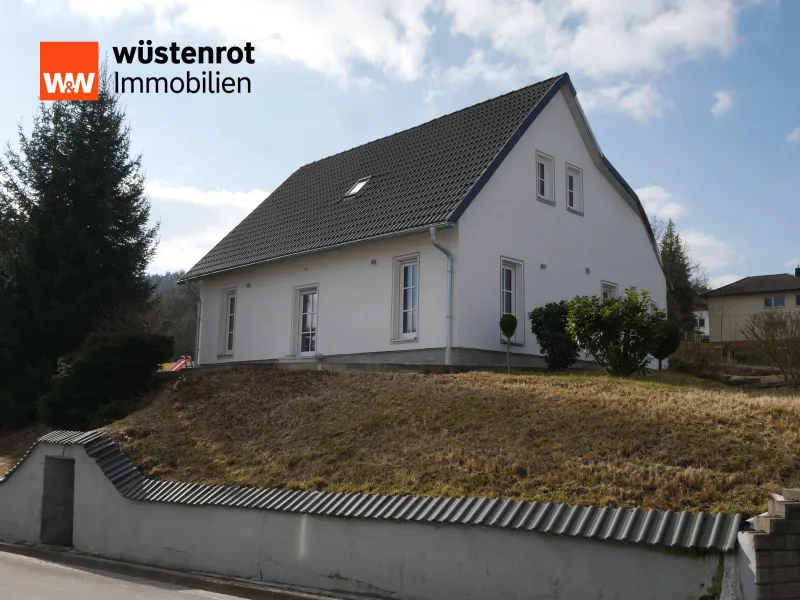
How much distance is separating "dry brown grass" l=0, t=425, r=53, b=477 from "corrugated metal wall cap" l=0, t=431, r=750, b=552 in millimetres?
7154

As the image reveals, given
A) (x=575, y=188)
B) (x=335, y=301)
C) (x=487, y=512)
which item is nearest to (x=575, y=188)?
(x=575, y=188)

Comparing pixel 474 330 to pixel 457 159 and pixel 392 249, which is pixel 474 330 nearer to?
pixel 392 249

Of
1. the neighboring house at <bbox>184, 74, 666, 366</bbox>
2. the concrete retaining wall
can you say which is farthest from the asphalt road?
the neighboring house at <bbox>184, 74, 666, 366</bbox>

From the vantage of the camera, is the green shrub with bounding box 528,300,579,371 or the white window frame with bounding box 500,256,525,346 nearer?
the green shrub with bounding box 528,300,579,371

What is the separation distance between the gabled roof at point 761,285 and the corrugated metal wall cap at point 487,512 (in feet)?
153

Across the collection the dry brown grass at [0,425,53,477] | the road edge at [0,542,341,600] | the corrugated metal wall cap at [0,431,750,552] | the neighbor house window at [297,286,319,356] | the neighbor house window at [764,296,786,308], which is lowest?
the road edge at [0,542,341,600]

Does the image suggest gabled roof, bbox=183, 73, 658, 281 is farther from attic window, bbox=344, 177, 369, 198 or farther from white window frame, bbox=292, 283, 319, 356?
white window frame, bbox=292, 283, 319, 356

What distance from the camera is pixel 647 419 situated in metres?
9.46

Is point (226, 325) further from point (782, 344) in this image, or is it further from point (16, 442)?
point (782, 344)

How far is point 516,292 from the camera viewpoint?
18031mm

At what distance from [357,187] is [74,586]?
14216 millimetres

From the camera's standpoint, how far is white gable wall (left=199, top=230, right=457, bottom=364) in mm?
16969

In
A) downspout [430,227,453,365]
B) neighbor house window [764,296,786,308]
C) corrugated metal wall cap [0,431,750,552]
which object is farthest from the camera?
neighbor house window [764,296,786,308]

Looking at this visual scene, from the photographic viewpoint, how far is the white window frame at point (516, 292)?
1762cm
